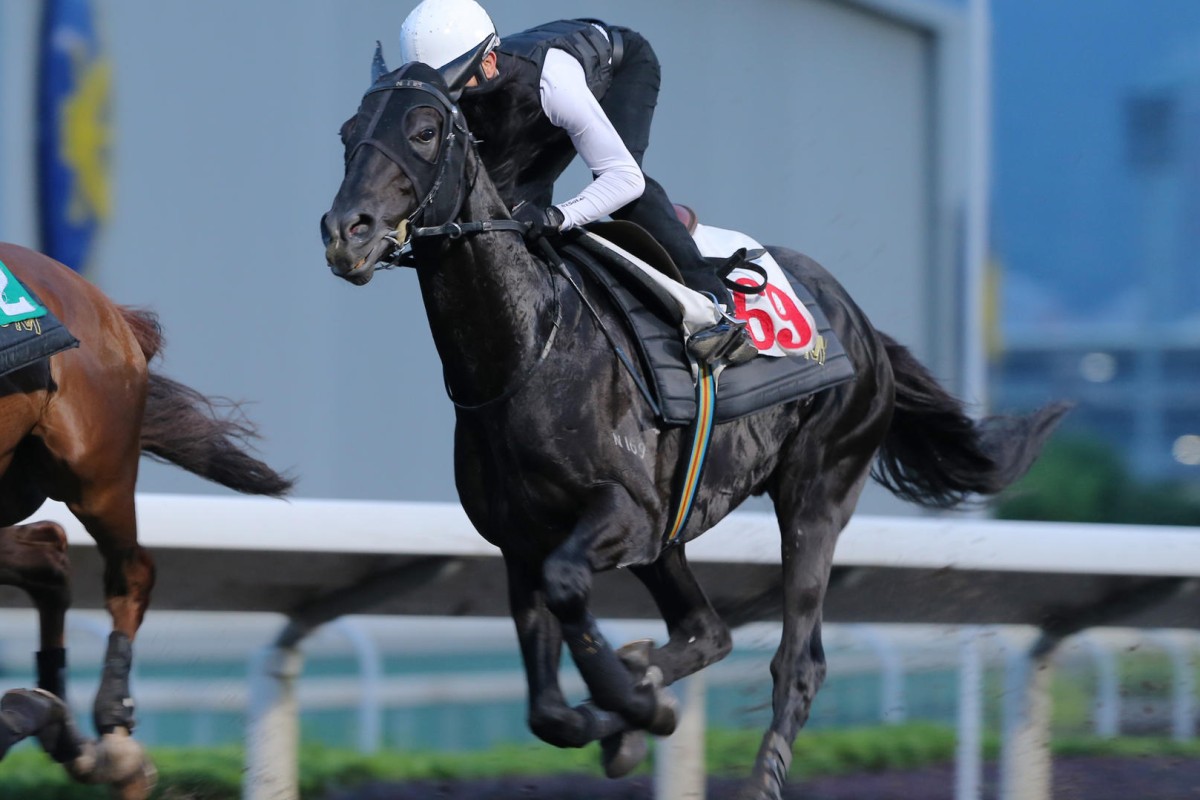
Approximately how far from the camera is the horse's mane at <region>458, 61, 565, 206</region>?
11.7 ft

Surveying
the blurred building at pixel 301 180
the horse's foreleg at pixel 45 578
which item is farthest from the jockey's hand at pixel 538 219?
the blurred building at pixel 301 180

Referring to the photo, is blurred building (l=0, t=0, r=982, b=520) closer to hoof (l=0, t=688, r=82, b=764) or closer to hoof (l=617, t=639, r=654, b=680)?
hoof (l=0, t=688, r=82, b=764)

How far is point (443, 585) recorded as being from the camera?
4.37 metres

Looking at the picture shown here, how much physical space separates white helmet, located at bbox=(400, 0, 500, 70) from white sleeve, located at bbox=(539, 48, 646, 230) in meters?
0.19

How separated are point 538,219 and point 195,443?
130cm

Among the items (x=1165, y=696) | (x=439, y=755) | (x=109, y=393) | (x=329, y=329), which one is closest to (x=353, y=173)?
(x=109, y=393)

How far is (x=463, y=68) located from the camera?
10.9 feet

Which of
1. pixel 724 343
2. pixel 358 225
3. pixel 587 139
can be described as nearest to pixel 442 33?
pixel 587 139

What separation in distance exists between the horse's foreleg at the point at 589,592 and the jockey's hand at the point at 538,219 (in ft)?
1.72

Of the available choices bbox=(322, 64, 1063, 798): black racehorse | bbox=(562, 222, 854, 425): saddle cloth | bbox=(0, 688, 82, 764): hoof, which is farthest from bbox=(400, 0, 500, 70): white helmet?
bbox=(0, 688, 82, 764): hoof

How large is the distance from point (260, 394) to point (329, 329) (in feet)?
1.45

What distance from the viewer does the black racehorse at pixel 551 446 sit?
320 cm

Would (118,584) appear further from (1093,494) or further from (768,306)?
(1093,494)

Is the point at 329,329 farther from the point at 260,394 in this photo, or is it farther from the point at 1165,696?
the point at 1165,696
